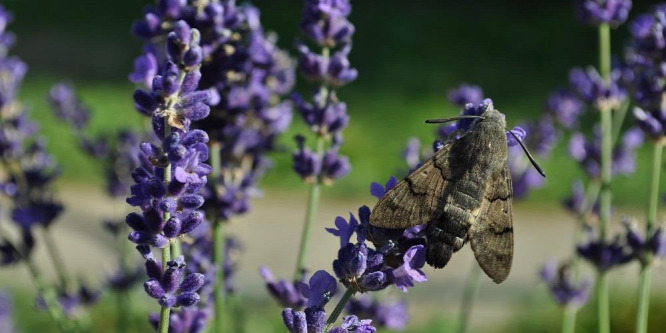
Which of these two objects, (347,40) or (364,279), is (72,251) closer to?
(347,40)

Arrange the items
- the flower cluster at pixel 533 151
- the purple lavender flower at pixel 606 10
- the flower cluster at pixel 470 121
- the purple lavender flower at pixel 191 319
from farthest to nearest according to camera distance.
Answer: the flower cluster at pixel 533 151, the purple lavender flower at pixel 606 10, the purple lavender flower at pixel 191 319, the flower cluster at pixel 470 121

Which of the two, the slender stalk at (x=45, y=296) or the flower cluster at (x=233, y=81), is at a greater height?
the flower cluster at (x=233, y=81)

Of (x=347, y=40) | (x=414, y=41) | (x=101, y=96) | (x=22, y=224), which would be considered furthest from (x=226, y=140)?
(x=414, y=41)

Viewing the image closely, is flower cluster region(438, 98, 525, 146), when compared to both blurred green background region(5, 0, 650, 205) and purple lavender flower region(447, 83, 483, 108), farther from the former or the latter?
blurred green background region(5, 0, 650, 205)

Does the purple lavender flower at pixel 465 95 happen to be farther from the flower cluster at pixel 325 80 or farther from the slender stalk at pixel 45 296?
the slender stalk at pixel 45 296

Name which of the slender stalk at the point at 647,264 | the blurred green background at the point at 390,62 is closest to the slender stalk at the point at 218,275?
the slender stalk at the point at 647,264

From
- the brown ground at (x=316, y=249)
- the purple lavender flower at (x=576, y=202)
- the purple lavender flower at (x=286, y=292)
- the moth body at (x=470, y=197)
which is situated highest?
the brown ground at (x=316, y=249)

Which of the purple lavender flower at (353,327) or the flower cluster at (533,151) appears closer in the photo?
the purple lavender flower at (353,327)
